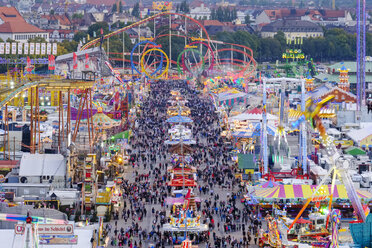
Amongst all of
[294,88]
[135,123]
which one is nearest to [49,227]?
[135,123]

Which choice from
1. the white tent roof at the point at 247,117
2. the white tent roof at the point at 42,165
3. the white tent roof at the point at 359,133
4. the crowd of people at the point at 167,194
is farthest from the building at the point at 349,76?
the white tent roof at the point at 42,165

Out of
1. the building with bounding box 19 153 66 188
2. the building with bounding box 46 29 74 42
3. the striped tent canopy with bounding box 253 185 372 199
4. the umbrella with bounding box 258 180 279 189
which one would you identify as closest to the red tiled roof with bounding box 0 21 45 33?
the building with bounding box 46 29 74 42

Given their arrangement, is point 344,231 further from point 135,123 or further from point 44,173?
point 135,123

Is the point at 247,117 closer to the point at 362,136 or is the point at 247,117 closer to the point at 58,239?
the point at 362,136

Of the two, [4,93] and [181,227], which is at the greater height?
[4,93]

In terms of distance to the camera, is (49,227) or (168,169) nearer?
(49,227)

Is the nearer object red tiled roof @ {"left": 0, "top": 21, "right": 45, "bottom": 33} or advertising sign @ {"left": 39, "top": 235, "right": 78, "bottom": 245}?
advertising sign @ {"left": 39, "top": 235, "right": 78, "bottom": 245}

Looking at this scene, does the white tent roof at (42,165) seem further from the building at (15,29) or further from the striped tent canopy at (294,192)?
the building at (15,29)

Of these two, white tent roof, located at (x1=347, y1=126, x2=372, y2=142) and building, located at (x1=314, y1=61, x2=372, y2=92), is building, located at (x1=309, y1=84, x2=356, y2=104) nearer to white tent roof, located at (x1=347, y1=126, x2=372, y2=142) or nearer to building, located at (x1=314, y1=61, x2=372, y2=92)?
white tent roof, located at (x1=347, y1=126, x2=372, y2=142)
